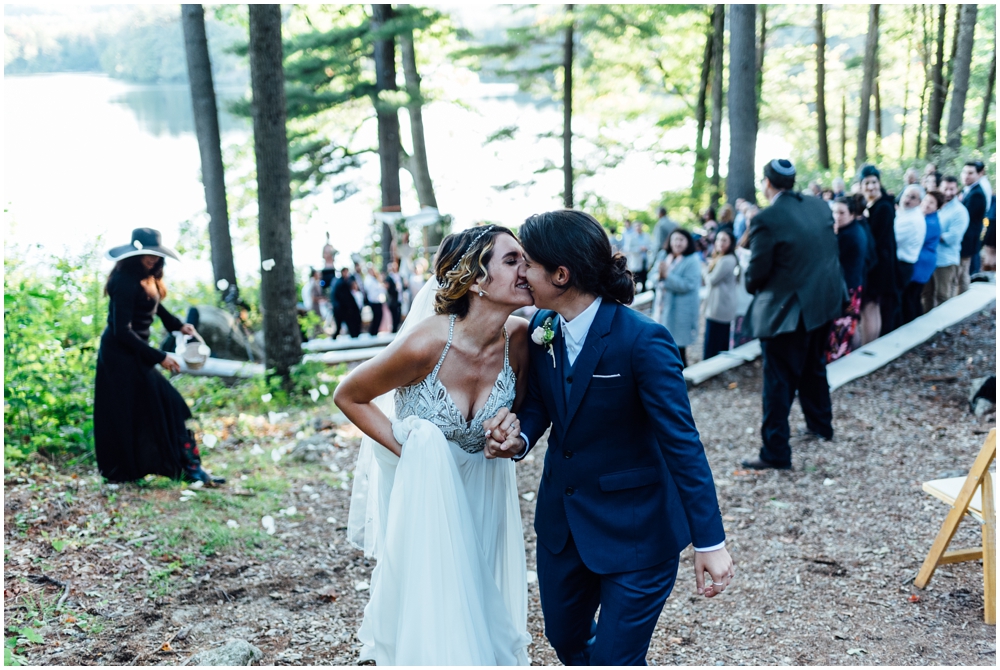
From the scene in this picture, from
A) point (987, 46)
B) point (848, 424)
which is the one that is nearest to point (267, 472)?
point (848, 424)

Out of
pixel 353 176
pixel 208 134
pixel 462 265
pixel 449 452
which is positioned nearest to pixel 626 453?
pixel 449 452

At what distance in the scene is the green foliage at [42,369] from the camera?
229 inches

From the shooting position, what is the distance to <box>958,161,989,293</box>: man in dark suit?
10086 mm

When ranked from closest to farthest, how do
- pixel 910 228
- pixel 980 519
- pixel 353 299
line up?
1. pixel 980 519
2. pixel 910 228
3. pixel 353 299

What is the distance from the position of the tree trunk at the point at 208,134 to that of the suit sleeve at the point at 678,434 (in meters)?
11.4

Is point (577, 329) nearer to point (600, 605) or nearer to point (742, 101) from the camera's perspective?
point (600, 605)

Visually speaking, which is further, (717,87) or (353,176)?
(353,176)

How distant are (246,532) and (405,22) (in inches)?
567

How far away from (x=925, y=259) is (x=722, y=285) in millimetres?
2610

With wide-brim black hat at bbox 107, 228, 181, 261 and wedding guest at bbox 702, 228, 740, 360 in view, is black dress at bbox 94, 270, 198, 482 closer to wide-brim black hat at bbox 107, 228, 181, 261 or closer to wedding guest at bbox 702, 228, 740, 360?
wide-brim black hat at bbox 107, 228, 181, 261

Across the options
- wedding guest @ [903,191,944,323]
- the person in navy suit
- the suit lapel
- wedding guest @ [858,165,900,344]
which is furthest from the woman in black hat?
wedding guest @ [903,191,944,323]

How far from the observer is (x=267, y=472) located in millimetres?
6391

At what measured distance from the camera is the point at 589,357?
2643 mm

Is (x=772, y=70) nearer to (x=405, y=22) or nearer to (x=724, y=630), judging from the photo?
(x=405, y=22)
